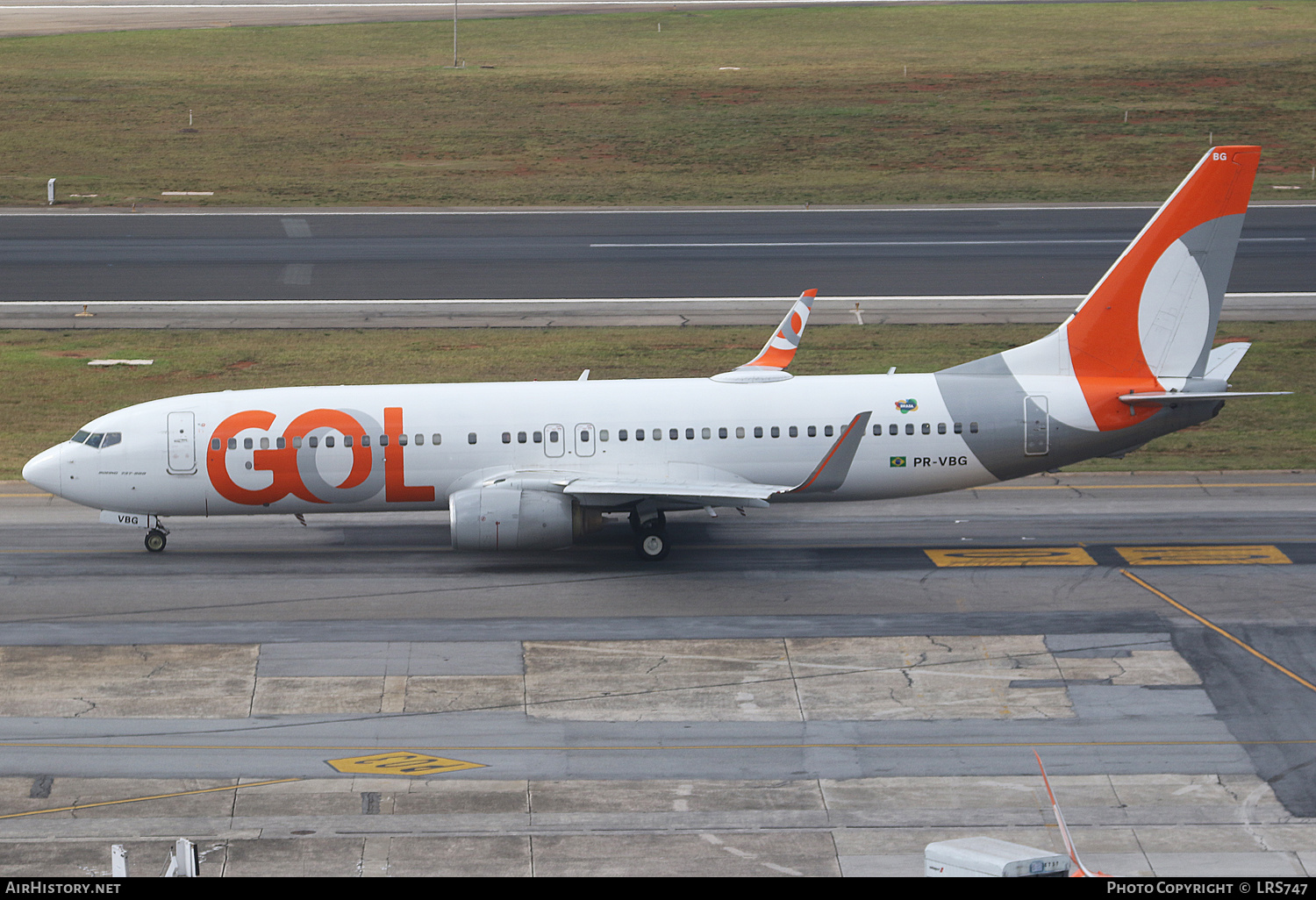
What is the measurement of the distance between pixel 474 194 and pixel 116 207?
17301 mm

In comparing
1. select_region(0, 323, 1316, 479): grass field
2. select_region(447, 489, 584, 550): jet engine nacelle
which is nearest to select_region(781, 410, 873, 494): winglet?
select_region(447, 489, 584, 550): jet engine nacelle

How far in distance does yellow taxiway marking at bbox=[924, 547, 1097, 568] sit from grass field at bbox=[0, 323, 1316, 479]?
7.44 meters

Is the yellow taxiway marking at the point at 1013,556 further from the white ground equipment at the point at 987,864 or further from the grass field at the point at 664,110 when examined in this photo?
the grass field at the point at 664,110

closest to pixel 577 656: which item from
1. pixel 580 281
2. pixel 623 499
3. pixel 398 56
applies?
pixel 623 499

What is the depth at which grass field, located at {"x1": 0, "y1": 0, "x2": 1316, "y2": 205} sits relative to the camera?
239ft

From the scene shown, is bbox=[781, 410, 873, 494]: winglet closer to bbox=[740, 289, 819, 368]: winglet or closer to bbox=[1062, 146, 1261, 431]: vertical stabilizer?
bbox=[740, 289, 819, 368]: winglet

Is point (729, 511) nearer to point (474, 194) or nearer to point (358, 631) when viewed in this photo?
point (358, 631)

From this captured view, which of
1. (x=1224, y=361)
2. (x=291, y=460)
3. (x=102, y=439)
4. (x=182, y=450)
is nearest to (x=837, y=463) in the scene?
(x=1224, y=361)

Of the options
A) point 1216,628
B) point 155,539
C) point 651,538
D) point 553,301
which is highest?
point 553,301

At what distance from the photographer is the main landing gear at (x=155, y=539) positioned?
31.5 metres

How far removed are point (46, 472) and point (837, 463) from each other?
17105mm

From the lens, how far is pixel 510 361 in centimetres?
4575

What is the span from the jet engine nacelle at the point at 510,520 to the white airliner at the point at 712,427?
115cm

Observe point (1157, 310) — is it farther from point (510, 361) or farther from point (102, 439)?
point (102, 439)
